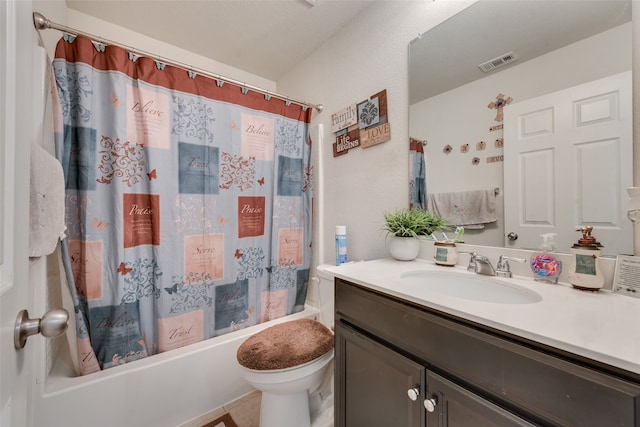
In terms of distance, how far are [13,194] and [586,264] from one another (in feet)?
4.33

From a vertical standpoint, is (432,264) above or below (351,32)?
below

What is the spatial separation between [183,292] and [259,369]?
628 mm

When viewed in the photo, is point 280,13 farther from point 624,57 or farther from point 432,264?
point 432,264

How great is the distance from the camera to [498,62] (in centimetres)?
97

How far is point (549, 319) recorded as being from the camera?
0.53 m

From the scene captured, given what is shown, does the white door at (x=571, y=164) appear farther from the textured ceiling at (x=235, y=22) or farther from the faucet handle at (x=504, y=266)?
the textured ceiling at (x=235, y=22)

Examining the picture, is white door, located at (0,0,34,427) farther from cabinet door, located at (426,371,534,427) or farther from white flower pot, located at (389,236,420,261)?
white flower pot, located at (389,236,420,261)

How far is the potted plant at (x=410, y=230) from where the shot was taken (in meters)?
1.10

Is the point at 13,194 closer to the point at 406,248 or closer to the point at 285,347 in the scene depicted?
the point at 285,347

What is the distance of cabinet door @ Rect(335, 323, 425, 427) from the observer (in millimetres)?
692

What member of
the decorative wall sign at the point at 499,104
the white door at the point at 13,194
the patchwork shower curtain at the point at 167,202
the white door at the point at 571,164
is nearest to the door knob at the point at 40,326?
the white door at the point at 13,194

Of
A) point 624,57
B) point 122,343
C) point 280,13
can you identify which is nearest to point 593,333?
point 624,57

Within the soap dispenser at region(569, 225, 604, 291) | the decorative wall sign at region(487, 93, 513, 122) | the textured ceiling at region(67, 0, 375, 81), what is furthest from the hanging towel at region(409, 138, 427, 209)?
the textured ceiling at region(67, 0, 375, 81)

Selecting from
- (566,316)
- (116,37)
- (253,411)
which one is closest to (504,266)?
(566,316)
